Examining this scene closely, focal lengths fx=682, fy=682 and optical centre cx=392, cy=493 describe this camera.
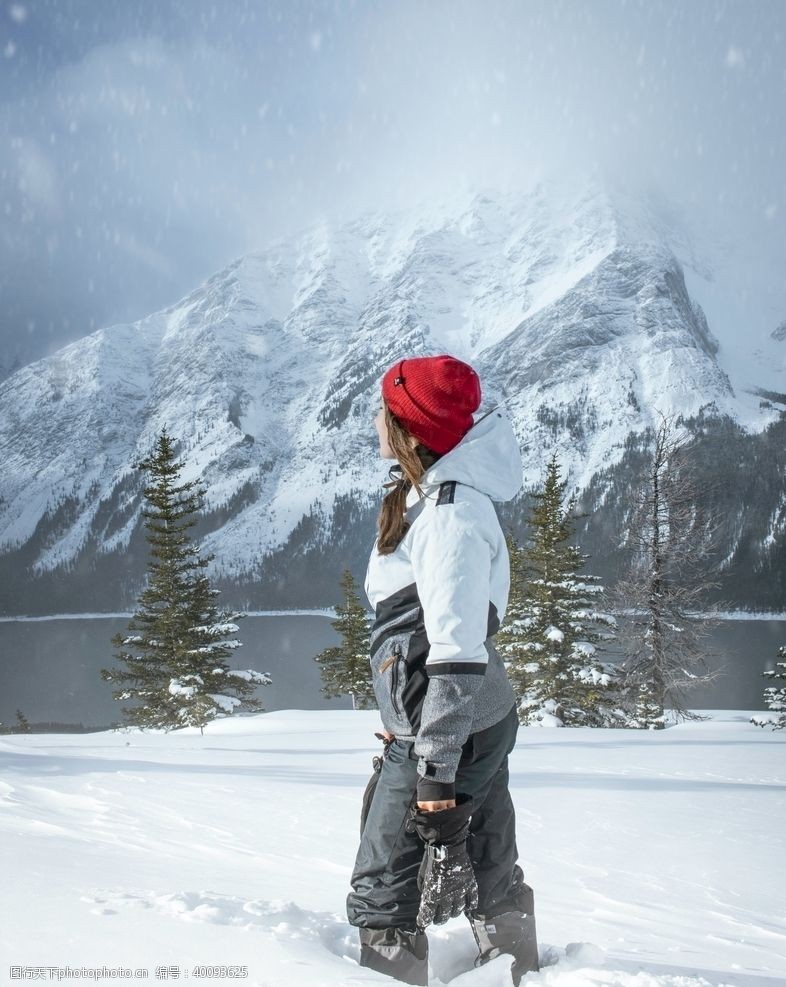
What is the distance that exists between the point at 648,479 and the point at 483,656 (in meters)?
18.8

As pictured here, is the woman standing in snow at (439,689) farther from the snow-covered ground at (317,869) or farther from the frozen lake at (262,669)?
the frozen lake at (262,669)

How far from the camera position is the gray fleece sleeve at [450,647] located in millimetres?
2061

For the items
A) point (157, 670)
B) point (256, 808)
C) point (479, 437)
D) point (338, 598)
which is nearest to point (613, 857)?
point (256, 808)

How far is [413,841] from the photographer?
2270 millimetres

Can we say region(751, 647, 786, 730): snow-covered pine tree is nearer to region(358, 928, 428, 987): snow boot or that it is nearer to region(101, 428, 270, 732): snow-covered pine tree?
region(101, 428, 270, 732): snow-covered pine tree

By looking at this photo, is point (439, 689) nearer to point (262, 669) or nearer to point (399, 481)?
point (399, 481)

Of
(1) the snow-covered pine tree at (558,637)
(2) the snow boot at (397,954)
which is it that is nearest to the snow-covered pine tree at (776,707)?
(1) the snow-covered pine tree at (558,637)

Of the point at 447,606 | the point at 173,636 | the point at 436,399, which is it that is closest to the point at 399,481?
the point at 436,399

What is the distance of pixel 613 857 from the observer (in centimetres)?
393

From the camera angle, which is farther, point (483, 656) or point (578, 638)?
point (578, 638)

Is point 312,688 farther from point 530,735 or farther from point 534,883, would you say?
point 534,883

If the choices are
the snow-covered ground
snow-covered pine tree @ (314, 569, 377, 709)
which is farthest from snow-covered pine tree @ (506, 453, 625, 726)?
the snow-covered ground

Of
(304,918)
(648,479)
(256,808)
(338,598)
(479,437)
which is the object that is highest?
(648,479)

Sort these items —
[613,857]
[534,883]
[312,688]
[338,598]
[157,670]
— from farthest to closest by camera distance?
[338,598] → [312,688] → [157,670] → [613,857] → [534,883]
